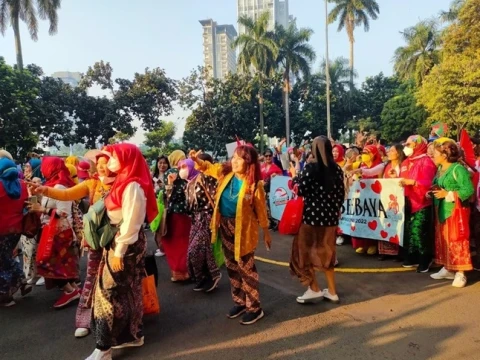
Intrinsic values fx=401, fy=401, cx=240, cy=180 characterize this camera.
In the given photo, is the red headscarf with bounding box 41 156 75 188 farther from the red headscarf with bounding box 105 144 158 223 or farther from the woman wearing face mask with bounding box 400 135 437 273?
the woman wearing face mask with bounding box 400 135 437 273

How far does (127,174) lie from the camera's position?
313 centimetres

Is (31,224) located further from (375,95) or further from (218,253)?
(375,95)

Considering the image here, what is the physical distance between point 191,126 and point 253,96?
6.13 m

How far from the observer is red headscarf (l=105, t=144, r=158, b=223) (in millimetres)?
3117

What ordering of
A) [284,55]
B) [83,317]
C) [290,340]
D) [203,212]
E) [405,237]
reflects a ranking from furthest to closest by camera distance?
[284,55] < [405,237] < [203,212] < [83,317] < [290,340]

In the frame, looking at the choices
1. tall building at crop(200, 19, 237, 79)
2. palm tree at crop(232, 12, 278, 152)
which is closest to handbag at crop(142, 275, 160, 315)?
palm tree at crop(232, 12, 278, 152)

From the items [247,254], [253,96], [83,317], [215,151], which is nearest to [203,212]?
[247,254]

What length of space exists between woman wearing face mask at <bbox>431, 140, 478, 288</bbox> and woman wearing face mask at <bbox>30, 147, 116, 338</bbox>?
12.2ft

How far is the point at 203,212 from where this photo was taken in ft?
16.1

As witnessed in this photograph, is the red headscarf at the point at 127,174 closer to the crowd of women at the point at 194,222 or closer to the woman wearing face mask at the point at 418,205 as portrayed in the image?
the crowd of women at the point at 194,222

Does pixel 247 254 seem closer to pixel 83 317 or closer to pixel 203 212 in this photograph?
pixel 203 212

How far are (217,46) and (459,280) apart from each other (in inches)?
5155

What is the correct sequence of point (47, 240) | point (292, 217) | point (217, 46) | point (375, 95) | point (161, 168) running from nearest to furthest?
point (292, 217) → point (47, 240) → point (161, 168) → point (375, 95) → point (217, 46)

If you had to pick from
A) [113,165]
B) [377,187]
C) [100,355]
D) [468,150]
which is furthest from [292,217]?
[468,150]
